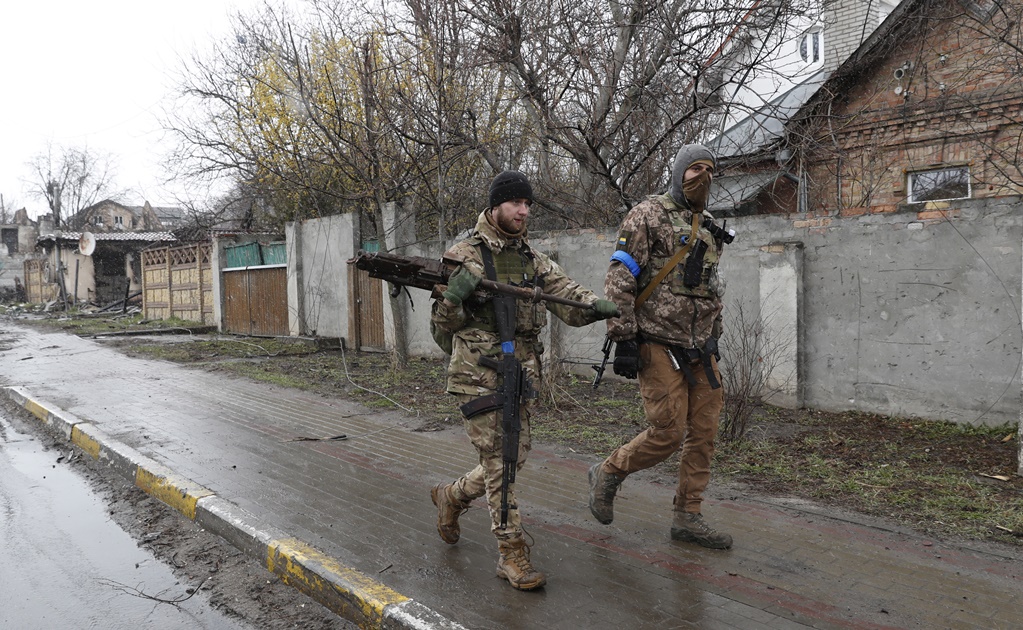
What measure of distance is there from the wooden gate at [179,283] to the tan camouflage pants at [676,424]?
17.5 m

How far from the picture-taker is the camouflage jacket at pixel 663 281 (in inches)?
144

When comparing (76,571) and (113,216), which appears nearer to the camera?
(76,571)

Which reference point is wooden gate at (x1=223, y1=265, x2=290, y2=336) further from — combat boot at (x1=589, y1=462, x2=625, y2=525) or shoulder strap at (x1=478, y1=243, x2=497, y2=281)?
shoulder strap at (x1=478, y1=243, x2=497, y2=281)

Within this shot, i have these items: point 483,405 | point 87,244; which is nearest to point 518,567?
point 483,405

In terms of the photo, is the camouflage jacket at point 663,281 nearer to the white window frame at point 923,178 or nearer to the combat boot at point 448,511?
the combat boot at point 448,511

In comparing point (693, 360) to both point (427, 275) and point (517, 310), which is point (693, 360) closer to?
point (517, 310)

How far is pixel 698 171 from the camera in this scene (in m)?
3.72

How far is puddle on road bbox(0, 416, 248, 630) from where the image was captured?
343cm

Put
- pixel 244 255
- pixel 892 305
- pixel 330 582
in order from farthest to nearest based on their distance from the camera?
1. pixel 244 255
2. pixel 892 305
3. pixel 330 582

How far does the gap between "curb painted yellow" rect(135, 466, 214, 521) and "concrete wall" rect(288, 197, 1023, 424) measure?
5238 mm

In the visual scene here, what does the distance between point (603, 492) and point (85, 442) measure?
5.22 m

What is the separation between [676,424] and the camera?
142 inches

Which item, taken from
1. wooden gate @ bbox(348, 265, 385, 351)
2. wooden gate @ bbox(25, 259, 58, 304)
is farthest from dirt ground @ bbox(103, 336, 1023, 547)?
wooden gate @ bbox(25, 259, 58, 304)

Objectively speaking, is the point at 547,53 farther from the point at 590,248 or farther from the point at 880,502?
the point at 880,502
